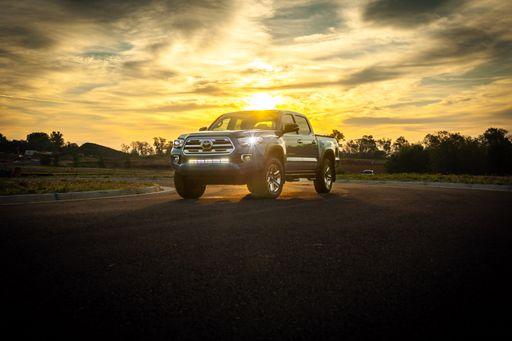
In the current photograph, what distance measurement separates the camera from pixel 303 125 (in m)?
14.8

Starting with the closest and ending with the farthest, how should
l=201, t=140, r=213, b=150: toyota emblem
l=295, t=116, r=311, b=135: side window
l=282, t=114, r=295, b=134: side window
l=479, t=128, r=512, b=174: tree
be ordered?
l=201, t=140, r=213, b=150: toyota emblem, l=282, t=114, r=295, b=134: side window, l=295, t=116, r=311, b=135: side window, l=479, t=128, r=512, b=174: tree

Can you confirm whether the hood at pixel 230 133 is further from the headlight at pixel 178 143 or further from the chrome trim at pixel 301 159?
the chrome trim at pixel 301 159

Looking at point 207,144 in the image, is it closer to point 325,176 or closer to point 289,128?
point 289,128

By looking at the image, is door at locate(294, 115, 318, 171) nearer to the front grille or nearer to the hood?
the hood

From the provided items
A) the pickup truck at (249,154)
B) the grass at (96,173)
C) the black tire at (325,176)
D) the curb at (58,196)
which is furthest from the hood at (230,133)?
the grass at (96,173)

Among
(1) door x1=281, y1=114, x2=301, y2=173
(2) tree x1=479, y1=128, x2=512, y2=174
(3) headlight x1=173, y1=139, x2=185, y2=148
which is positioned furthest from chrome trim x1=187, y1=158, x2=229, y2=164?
(2) tree x1=479, y1=128, x2=512, y2=174

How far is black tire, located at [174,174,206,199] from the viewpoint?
12.7 m

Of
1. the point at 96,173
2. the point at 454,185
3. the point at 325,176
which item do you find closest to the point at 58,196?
the point at 325,176

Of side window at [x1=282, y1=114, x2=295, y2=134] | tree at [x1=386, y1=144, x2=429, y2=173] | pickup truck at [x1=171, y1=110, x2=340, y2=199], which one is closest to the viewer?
pickup truck at [x1=171, y1=110, x2=340, y2=199]

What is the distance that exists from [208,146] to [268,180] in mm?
1753

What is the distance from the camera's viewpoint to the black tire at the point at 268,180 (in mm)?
12148

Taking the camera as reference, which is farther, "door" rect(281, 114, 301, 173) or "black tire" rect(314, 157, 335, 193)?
"black tire" rect(314, 157, 335, 193)

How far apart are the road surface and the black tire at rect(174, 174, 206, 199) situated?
4698 mm

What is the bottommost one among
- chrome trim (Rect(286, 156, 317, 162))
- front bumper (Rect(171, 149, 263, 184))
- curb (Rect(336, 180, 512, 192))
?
curb (Rect(336, 180, 512, 192))
